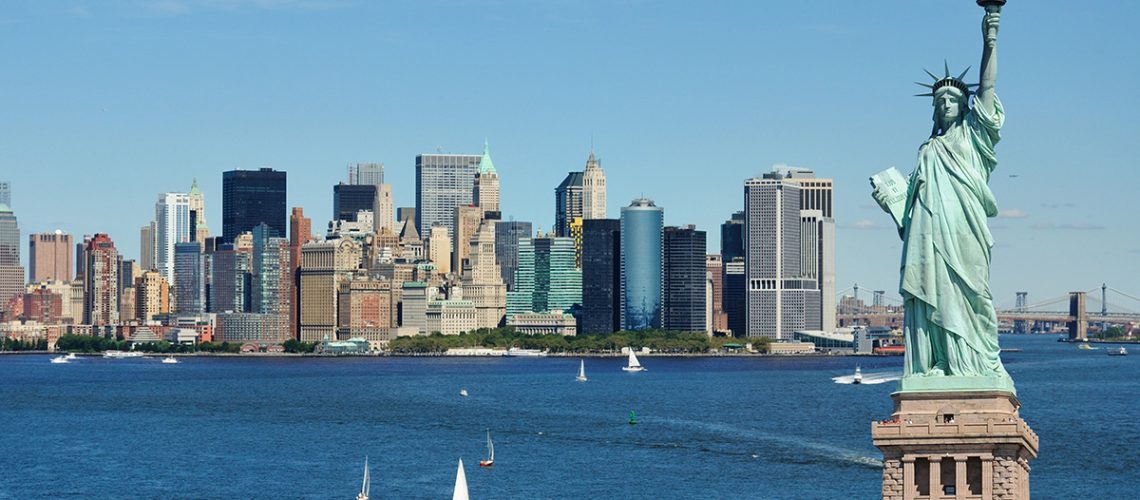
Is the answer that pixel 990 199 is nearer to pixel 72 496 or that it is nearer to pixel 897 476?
pixel 897 476

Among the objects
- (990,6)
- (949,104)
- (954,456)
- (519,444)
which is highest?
(990,6)

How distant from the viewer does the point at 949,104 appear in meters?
32.8

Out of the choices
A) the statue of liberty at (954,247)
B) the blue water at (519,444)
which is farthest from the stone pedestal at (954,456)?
the blue water at (519,444)

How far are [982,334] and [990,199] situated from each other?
6.18 feet

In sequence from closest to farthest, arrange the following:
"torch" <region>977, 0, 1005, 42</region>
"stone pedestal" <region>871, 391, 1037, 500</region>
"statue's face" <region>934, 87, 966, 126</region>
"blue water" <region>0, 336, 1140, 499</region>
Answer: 1. "stone pedestal" <region>871, 391, 1037, 500</region>
2. "torch" <region>977, 0, 1005, 42</region>
3. "statue's face" <region>934, 87, 966, 126</region>
4. "blue water" <region>0, 336, 1140, 499</region>

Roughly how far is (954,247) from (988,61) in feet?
8.57

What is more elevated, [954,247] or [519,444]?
[954,247]

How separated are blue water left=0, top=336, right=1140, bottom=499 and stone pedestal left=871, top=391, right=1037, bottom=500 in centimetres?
4622

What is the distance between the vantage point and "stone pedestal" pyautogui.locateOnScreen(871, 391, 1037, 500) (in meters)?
30.4

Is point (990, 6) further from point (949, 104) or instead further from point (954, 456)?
point (954, 456)

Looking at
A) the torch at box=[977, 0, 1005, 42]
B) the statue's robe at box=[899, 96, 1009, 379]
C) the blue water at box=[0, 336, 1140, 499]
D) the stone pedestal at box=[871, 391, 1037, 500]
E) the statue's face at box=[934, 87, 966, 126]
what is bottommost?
the blue water at box=[0, 336, 1140, 499]

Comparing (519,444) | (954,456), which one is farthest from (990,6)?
(519,444)

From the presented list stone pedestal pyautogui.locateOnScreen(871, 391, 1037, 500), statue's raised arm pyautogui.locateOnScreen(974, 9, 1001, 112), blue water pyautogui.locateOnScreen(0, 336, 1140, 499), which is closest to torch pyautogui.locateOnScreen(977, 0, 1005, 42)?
statue's raised arm pyautogui.locateOnScreen(974, 9, 1001, 112)

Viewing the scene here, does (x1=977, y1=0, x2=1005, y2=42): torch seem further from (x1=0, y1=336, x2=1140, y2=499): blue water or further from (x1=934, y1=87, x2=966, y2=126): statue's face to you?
(x1=0, y1=336, x2=1140, y2=499): blue water
